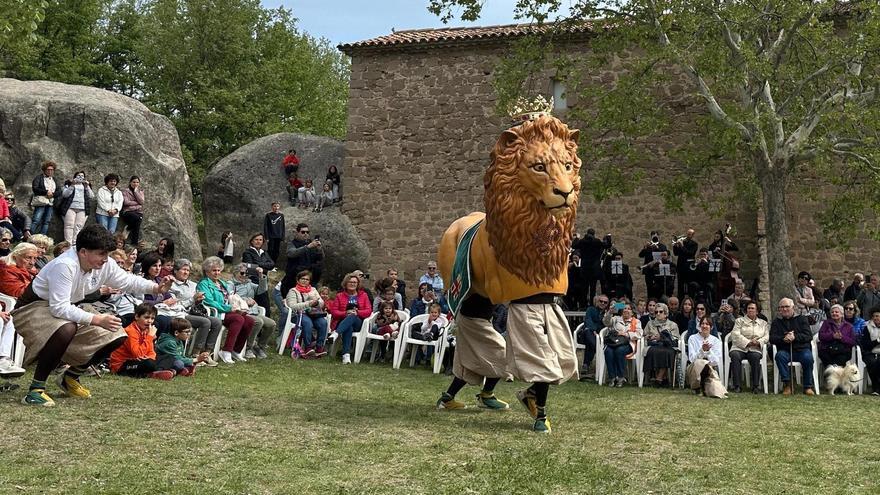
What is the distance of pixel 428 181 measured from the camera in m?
24.8

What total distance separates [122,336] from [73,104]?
1255cm

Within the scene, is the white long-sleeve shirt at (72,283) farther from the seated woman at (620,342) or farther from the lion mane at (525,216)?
the seated woman at (620,342)

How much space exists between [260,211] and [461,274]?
15281 mm

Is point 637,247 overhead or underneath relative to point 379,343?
overhead

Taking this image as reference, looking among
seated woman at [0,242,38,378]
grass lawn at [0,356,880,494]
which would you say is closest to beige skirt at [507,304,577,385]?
grass lawn at [0,356,880,494]

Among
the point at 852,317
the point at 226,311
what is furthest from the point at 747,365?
the point at 226,311

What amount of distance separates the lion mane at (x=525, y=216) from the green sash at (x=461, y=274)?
1.13 feet

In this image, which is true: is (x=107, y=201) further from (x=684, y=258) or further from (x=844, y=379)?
(x=844, y=379)

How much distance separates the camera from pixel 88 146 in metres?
18.4

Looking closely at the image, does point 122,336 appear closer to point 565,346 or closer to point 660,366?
point 565,346

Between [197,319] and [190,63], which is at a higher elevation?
[190,63]

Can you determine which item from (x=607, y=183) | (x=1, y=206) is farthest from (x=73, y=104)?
(x=607, y=183)

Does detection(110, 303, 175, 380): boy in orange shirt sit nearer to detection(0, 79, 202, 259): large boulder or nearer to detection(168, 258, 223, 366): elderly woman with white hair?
detection(168, 258, 223, 366): elderly woman with white hair

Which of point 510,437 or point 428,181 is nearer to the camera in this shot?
point 510,437
